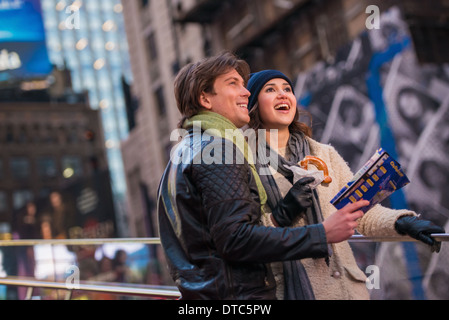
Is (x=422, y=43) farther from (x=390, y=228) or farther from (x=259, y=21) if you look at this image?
(x=390, y=228)

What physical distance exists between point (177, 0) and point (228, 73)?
858 inches

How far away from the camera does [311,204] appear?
3107 mm

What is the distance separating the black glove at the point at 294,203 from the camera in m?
2.94

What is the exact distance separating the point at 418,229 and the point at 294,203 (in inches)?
25.0

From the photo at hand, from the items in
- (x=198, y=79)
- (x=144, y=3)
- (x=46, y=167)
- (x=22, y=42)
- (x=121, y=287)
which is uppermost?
(x=144, y=3)

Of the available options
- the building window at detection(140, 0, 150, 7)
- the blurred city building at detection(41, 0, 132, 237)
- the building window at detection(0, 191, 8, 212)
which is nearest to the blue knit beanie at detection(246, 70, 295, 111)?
the building window at detection(140, 0, 150, 7)

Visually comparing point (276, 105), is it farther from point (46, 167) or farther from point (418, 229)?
point (46, 167)

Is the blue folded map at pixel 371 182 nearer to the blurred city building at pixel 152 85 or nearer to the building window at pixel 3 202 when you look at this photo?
the blurred city building at pixel 152 85

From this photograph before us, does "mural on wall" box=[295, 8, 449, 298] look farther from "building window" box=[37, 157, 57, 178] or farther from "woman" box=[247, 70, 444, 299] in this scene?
"building window" box=[37, 157, 57, 178]

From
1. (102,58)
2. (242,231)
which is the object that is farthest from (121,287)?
(102,58)

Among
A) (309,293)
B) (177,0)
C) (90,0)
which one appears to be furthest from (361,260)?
(90,0)

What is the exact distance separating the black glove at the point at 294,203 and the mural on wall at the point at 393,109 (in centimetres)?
814

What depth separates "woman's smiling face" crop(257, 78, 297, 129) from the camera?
348cm
